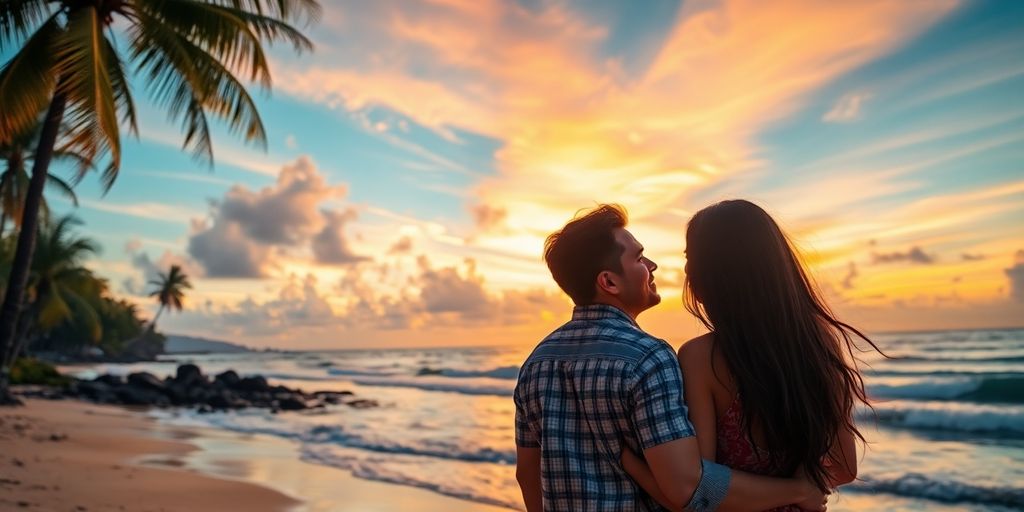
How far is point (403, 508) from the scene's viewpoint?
8.21 m

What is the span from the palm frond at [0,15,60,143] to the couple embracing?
35.4ft

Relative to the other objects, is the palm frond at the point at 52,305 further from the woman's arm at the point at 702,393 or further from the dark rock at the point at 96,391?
the woman's arm at the point at 702,393

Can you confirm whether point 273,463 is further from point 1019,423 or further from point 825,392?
point 1019,423

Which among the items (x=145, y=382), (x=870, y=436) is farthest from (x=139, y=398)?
(x=870, y=436)

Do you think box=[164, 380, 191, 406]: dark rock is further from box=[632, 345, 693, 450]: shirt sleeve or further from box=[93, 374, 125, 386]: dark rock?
box=[632, 345, 693, 450]: shirt sleeve

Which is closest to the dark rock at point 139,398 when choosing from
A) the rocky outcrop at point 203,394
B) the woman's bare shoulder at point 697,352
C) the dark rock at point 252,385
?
the rocky outcrop at point 203,394

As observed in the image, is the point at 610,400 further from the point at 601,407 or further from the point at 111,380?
the point at 111,380

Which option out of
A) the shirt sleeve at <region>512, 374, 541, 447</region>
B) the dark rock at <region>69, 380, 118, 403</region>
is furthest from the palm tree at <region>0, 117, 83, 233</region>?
the shirt sleeve at <region>512, 374, 541, 447</region>

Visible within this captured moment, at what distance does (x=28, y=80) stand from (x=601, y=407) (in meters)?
11.4

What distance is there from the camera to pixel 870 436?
14164 mm

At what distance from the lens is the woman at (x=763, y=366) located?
6.52 ft

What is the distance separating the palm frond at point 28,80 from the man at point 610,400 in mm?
10711

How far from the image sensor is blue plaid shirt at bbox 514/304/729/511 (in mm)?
1934

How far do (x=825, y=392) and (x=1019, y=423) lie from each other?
1599cm
